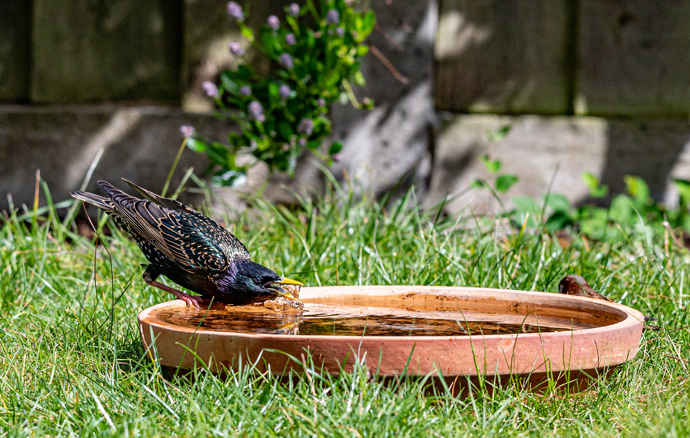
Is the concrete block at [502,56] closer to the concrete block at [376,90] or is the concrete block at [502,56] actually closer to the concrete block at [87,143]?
the concrete block at [376,90]

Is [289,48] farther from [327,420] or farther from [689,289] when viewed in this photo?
[327,420]

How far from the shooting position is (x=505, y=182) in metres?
4.36

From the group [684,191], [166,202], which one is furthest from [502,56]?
[166,202]

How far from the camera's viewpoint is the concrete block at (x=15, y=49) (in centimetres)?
458

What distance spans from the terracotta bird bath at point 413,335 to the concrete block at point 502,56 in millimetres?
2620

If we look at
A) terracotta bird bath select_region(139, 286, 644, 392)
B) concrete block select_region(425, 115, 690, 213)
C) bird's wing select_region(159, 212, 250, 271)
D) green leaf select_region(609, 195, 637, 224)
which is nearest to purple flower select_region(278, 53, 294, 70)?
concrete block select_region(425, 115, 690, 213)

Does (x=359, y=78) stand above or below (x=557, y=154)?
above

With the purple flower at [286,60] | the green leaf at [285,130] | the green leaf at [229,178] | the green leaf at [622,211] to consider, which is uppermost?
the purple flower at [286,60]

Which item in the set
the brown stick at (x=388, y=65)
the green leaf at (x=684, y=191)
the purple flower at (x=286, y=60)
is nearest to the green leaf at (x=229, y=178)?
the purple flower at (x=286, y=60)

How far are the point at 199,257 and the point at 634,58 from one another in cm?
385

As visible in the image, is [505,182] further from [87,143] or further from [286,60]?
→ [87,143]

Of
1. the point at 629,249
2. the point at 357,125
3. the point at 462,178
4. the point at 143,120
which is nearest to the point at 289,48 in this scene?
the point at 357,125

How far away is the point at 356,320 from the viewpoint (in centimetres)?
213

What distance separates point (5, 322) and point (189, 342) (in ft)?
3.30
